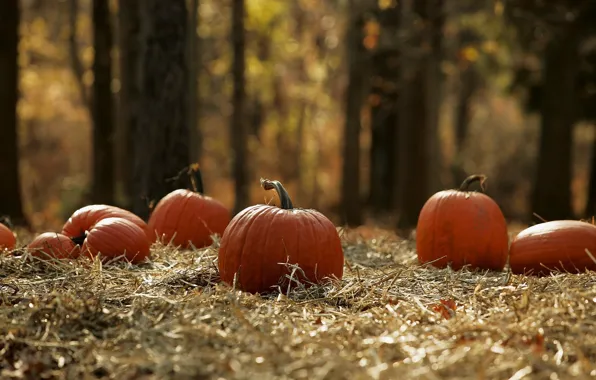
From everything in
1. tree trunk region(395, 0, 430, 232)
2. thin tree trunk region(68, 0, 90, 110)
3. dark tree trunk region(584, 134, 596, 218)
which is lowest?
dark tree trunk region(584, 134, 596, 218)

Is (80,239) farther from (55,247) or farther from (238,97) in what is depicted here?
(238,97)

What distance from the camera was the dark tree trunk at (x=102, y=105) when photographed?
11992mm

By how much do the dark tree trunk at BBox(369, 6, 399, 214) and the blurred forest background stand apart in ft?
0.14

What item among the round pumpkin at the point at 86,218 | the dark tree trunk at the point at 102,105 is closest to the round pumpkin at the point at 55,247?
the round pumpkin at the point at 86,218

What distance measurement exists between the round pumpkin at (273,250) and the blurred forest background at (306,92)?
298 cm

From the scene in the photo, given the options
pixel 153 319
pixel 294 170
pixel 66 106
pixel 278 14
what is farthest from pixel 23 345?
pixel 294 170

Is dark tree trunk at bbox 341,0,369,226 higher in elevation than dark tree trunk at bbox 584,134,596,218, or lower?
higher

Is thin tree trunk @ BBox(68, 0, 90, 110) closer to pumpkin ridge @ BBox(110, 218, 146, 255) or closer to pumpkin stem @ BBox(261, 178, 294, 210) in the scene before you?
pumpkin ridge @ BBox(110, 218, 146, 255)

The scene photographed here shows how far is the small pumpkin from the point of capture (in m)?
5.96

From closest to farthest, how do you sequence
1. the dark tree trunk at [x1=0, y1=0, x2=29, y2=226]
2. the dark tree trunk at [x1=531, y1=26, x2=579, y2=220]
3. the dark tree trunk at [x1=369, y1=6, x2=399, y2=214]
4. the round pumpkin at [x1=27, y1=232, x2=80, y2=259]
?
the round pumpkin at [x1=27, y1=232, x2=80, y2=259], the dark tree trunk at [x1=0, y1=0, x2=29, y2=226], the dark tree trunk at [x1=531, y1=26, x2=579, y2=220], the dark tree trunk at [x1=369, y1=6, x2=399, y2=214]

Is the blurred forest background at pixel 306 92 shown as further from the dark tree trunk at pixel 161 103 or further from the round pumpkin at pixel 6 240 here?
the round pumpkin at pixel 6 240

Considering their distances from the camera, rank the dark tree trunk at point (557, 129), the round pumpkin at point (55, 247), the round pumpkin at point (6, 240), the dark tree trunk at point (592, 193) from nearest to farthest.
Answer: the round pumpkin at point (55, 247), the round pumpkin at point (6, 240), the dark tree trunk at point (557, 129), the dark tree trunk at point (592, 193)

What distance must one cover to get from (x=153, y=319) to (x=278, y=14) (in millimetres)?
19323

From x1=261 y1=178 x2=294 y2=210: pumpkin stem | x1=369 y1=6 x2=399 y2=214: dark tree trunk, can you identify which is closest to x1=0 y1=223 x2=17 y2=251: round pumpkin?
x1=261 y1=178 x2=294 y2=210: pumpkin stem
